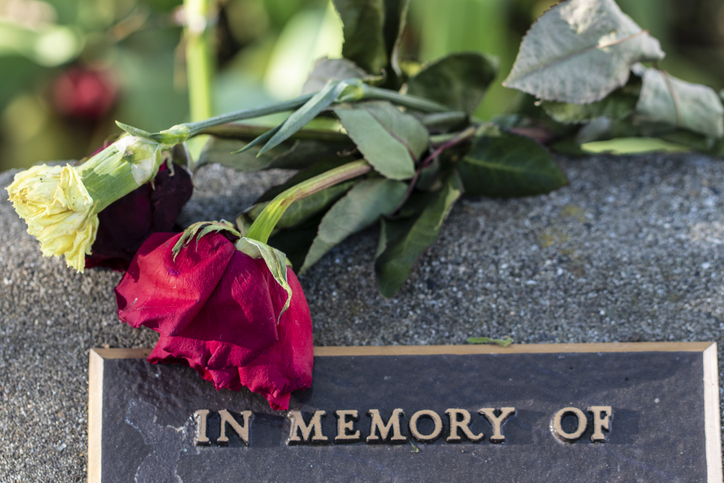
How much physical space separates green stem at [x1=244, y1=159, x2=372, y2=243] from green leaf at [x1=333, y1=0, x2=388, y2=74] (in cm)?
13

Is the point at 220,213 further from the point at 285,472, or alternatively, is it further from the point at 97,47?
the point at 97,47

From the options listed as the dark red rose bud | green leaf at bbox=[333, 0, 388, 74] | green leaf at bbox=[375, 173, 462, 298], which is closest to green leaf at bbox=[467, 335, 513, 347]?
green leaf at bbox=[375, 173, 462, 298]

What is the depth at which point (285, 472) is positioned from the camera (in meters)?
0.55

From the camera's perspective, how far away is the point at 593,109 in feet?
2.08

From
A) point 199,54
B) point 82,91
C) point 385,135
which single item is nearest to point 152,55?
point 82,91

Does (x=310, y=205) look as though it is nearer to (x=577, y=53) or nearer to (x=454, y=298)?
(x=454, y=298)

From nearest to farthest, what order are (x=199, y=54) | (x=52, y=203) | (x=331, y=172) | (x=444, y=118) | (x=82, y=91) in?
1. (x=52, y=203)
2. (x=331, y=172)
3. (x=444, y=118)
4. (x=199, y=54)
5. (x=82, y=91)

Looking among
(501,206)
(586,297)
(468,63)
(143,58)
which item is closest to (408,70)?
(468,63)

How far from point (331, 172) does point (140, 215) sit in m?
0.18

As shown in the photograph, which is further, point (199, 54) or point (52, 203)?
point (199, 54)

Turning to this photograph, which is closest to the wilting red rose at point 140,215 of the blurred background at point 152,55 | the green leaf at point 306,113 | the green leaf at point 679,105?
the green leaf at point 306,113

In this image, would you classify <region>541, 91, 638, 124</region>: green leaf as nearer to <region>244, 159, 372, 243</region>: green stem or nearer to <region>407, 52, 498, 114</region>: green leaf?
<region>407, 52, 498, 114</region>: green leaf

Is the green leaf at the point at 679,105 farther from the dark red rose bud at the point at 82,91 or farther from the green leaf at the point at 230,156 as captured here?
the dark red rose bud at the point at 82,91

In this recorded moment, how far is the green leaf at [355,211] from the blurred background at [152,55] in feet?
2.23
